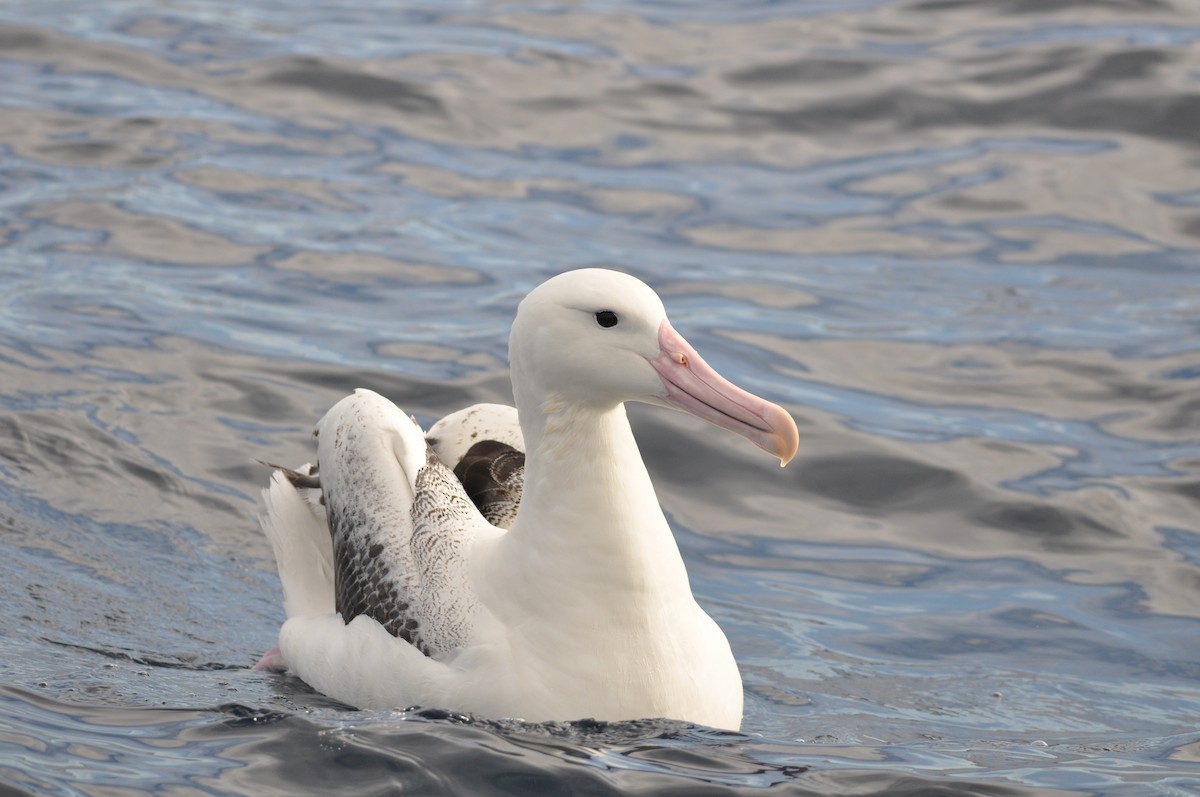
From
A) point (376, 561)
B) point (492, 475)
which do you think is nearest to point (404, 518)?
point (376, 561)

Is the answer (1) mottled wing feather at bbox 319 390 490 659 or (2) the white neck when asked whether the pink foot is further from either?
(2) the white neck

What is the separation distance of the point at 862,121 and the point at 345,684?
34.7 ft

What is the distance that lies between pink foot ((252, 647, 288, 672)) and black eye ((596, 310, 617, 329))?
2308 mm

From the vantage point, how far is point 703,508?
10031mm

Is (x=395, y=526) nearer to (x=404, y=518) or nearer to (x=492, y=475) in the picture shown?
(x=404, y=518)

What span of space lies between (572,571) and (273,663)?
6.08ft

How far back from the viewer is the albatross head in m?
6.18

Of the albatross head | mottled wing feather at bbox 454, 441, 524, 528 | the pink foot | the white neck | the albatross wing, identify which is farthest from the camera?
mottled wing feather at bbox 454, 441, 524, 528

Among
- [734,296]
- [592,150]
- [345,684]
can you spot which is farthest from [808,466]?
[592,150]

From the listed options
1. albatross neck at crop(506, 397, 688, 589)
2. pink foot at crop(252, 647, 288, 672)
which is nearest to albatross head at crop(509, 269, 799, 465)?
albatross neck at crop(506, 397, 688, 589)

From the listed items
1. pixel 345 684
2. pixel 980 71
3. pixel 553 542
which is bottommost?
pixel 345 684

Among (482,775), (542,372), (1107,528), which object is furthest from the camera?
(1107,528)

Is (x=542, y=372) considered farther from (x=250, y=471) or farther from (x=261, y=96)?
(x=261, y=96)

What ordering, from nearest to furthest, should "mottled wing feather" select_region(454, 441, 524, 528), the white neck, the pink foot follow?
the white neck, the pink foot, "mottled wing feather" select_region(454, 441, 524, 528)
